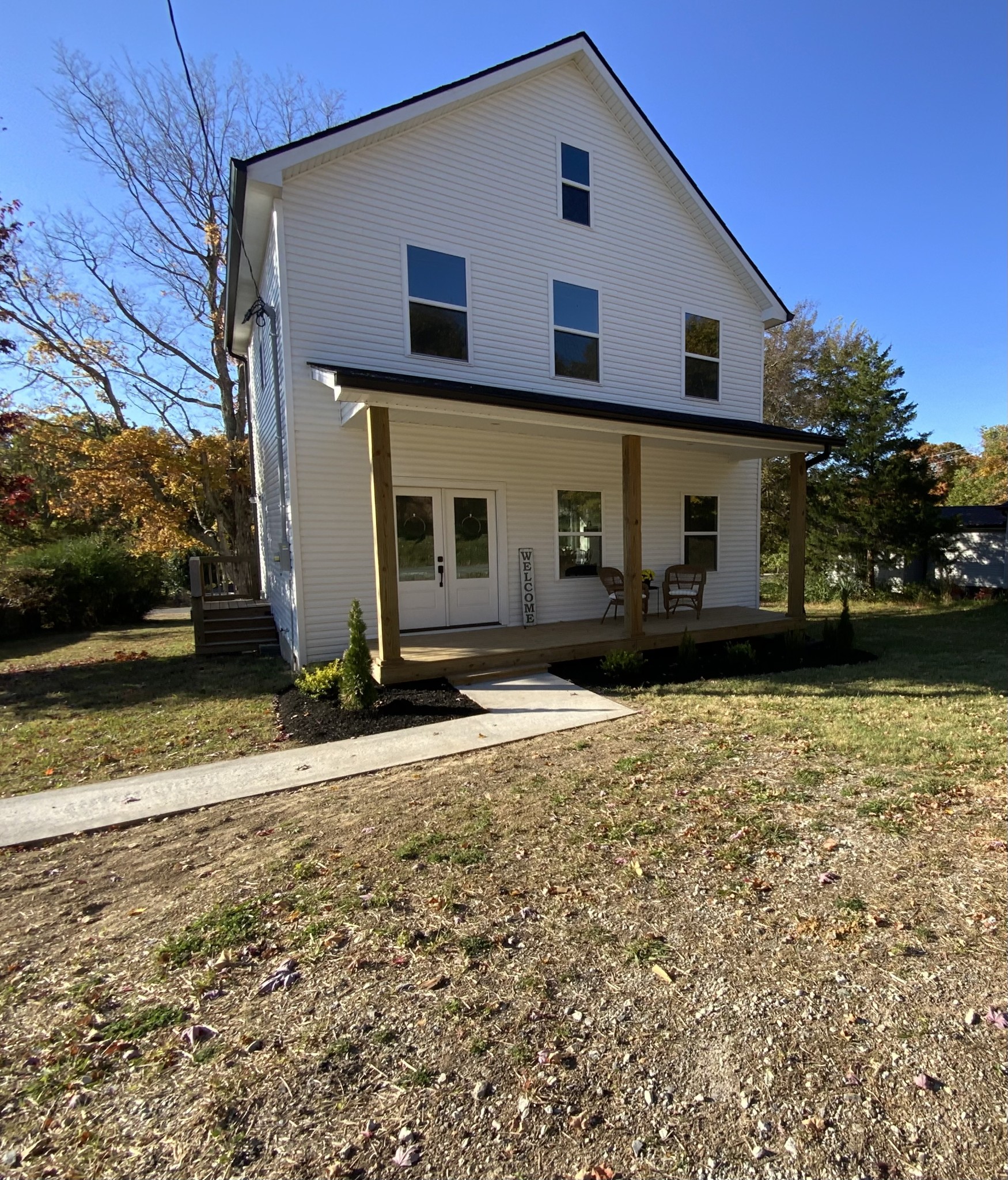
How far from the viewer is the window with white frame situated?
31.5 feet

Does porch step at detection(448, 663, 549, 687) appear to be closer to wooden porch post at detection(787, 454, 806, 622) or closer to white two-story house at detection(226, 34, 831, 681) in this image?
white two-story house at detection(226, 34, 831, 681)

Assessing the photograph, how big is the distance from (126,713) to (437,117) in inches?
357

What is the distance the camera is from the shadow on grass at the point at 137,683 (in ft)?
23.9

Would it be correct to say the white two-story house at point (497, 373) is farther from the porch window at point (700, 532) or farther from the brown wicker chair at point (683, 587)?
the brown wicker chair at point (683, 587)

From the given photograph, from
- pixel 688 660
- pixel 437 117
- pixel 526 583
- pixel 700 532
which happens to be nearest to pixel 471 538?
pixel 526 583

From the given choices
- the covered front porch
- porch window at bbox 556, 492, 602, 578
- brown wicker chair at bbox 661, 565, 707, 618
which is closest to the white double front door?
the covered front porch

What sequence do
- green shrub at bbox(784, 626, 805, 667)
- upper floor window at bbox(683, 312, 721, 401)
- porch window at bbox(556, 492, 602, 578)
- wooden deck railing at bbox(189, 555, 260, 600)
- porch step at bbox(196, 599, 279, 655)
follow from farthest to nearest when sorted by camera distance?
wooden deck railing at bbox(189, 555, 260, 600) → upper floor window at bbox(683, 312, 721, 401) → porch step at bbox(196, 599, 279, 655) → porch window at bbox(556, 492, 602, 578) → green shrub at bbox(784, 626, 805, 667)

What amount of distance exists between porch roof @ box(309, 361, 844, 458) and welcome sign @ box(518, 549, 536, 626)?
2.41 metres

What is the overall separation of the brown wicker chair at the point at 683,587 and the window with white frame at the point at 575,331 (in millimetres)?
3696

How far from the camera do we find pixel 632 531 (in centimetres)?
817

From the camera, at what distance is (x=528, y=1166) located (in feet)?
5.39

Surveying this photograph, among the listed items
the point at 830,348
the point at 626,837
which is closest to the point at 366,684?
the point at 626,837

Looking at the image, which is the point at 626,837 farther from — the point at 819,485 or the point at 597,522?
Result: the point at 819,485

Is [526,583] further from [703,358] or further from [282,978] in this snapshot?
[282,978]
